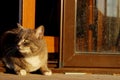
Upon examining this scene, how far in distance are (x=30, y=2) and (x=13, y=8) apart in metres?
1.77

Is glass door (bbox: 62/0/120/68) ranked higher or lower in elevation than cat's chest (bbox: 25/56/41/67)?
higher

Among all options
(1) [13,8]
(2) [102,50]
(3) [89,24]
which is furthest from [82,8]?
(1) [13,8]

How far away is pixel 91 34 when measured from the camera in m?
5.01

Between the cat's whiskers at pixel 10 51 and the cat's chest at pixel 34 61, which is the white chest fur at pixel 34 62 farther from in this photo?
the cat's whiskers at pixel 10 51

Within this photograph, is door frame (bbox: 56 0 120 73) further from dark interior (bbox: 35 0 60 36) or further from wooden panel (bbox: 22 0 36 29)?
wooden panel (bbox: 22 0 36 29)

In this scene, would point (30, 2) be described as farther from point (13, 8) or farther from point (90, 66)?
point (13, 8)

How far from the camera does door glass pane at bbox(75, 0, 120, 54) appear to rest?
4957 mm

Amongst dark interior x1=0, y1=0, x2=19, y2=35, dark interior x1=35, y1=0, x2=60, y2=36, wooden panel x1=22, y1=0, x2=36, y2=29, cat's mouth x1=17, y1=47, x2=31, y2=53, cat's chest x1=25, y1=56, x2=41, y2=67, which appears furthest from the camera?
dark interior x1=0, y1=0, x2=19, y2=35

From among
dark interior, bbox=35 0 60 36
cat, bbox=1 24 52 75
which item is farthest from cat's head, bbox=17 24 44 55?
dark interior, bbox=35 0 60 36

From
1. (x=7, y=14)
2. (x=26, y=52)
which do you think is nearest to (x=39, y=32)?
(x=26, y=52)

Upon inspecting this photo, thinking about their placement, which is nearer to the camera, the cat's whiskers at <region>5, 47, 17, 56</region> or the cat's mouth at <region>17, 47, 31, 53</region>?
the cat's mouth at <region>17, 47, 31, 53</region>

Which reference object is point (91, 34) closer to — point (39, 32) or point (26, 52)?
point (39, 32)

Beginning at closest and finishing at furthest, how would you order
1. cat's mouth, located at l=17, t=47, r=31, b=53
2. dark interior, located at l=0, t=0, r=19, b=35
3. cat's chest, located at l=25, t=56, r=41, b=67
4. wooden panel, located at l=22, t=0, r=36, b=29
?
cat's mouth, located at l=17, t=47, r=31, b=53
cat's chest, located at l=25, t=56, r=41, b=67
wooden panel, located at l=22, t=0, r=36, b=29
dark interior, located at l=0, t=0, r=19, b=35

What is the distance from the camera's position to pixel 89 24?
5.00 metres
